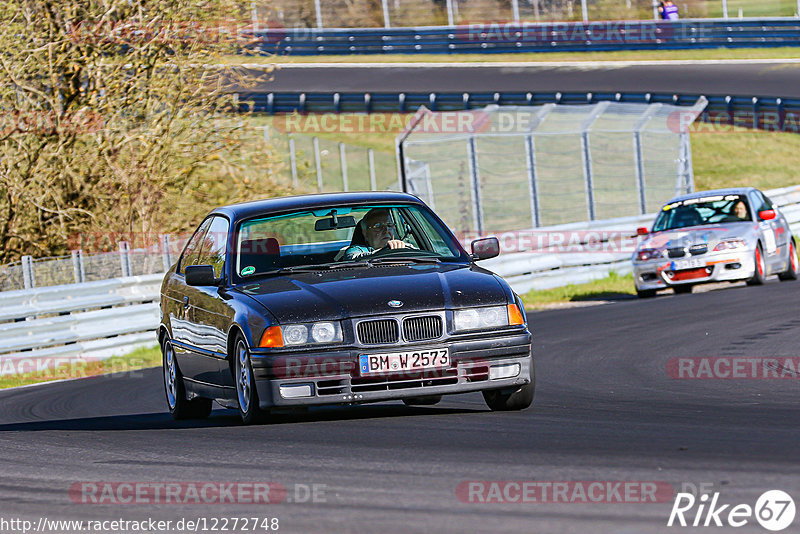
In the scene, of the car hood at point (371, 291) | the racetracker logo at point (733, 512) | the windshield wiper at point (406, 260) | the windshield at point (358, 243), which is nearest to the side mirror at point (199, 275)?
the windshield at point (358, 243)

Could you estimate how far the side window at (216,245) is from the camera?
9.58 meters

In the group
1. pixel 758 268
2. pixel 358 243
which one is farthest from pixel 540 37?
pixel 358 243

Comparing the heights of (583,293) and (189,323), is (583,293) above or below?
below

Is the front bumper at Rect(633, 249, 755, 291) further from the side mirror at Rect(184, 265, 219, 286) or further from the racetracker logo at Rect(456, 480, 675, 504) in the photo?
the racetracker logo at Rect(456, 480, 675, 504)

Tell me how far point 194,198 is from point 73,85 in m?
3.29

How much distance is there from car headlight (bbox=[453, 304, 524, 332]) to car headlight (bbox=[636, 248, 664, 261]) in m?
11.4

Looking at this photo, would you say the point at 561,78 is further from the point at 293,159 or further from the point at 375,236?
the point at 375,236

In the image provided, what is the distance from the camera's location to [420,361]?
26.6 ft

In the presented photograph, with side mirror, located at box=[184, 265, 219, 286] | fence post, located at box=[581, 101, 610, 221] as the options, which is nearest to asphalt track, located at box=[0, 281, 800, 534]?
side mirror, located at box=[184, 265, 219, 286]

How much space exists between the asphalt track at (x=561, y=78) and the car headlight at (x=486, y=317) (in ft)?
93.4

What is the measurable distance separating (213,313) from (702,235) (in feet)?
37.8

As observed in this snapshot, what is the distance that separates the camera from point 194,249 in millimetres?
10617

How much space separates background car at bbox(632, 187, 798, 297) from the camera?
19.1 m

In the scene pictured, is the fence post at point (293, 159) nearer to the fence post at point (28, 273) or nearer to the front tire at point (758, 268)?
the fence post at point (28, 273)
